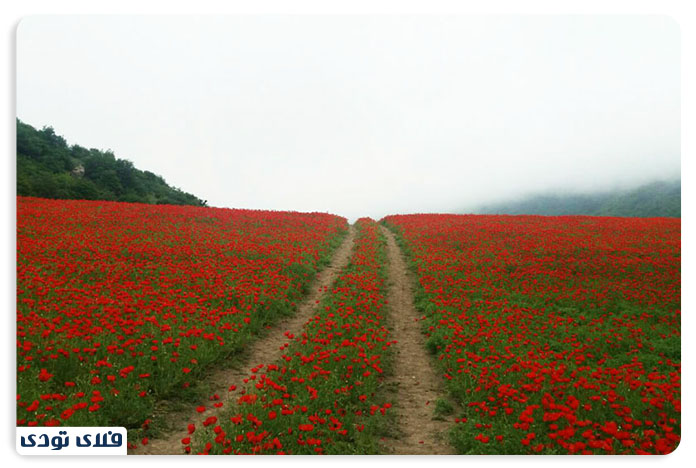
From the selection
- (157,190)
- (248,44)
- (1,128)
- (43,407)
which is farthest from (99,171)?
(43,407)

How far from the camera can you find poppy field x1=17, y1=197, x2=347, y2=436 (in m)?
5.26

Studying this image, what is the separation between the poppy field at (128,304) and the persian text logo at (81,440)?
10 centimetres

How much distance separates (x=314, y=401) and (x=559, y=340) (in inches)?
201

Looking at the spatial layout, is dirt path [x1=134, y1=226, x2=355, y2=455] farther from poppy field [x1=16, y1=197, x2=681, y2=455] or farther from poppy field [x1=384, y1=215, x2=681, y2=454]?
poppy field [x1=384, y1=215, x2=681, y2=454]

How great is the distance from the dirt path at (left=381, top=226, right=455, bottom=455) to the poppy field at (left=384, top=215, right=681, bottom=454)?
224mm

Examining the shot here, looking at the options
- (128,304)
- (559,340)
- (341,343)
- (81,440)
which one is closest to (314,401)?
(341,343)

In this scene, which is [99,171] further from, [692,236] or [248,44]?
[692,236]

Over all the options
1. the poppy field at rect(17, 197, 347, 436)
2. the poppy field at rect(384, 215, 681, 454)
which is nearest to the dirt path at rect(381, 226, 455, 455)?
the poppy field at rect(384, 215, 681, 454)

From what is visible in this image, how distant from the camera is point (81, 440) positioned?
482 centimetres

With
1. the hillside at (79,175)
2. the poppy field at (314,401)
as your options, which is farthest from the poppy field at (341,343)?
the hillside at (79,175)

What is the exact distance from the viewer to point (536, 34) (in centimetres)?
706

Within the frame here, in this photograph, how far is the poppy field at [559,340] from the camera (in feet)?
15.8

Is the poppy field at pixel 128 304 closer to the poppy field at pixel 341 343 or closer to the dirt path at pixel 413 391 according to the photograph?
the poppy field at pixel 341 343

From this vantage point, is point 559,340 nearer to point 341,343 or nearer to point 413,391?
point 413,391
